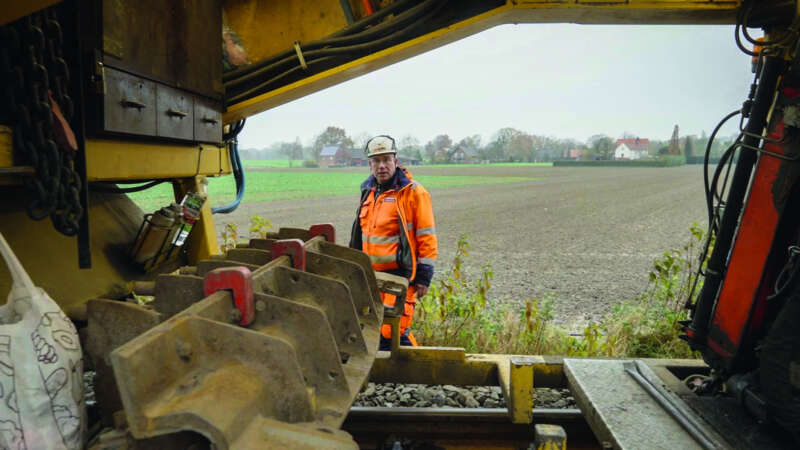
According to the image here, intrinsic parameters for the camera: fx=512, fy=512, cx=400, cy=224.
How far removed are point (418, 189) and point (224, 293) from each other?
2.54 m

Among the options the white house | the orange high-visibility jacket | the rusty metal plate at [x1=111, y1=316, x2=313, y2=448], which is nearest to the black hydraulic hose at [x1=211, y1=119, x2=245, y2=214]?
the orange high-visibility jacket

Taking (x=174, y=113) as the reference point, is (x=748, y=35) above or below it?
above

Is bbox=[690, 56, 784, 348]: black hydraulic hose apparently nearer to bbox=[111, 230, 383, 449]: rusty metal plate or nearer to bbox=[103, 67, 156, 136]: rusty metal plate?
bbox=[111, 230, 383, 449]: rusty metal plate

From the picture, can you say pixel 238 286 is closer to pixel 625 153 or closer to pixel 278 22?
pixel 278 22

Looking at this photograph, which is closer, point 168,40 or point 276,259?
point 276,259

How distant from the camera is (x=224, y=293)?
5.21 feet

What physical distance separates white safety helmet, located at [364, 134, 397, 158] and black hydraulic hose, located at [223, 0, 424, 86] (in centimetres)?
103

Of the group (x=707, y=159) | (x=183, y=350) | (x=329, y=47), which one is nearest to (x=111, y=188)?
(x=329, y=47)

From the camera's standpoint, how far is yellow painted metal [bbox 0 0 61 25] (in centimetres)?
139

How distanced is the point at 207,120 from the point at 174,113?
411mm

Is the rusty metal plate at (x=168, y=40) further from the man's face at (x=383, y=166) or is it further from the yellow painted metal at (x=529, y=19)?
the man's face at (x=383, y=166)

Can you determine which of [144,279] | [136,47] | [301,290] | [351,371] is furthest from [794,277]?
[144,279]

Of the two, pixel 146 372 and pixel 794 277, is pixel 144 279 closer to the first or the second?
pixel 146 372

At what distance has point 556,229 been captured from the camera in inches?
703
